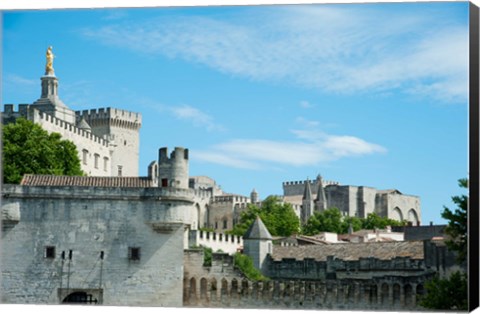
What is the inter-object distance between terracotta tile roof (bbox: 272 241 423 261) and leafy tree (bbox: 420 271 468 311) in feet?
33.5

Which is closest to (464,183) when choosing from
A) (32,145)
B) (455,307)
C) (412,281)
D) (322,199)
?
(455,307)

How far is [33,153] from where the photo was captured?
4078 centimetres

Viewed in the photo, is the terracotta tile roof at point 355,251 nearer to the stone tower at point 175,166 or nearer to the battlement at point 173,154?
the stone tower at point 175,166

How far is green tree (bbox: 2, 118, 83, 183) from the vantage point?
3950 centimetres

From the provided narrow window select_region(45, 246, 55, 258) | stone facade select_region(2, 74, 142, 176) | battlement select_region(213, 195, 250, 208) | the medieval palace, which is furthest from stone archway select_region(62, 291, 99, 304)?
battlement select_region(213, 195, 250, 208)

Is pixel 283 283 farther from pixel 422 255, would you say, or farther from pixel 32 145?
pixel 32 145

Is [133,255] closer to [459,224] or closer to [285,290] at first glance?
[285,290]

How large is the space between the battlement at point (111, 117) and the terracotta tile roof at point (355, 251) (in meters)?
24.9

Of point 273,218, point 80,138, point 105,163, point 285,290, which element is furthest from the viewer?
point 273,218

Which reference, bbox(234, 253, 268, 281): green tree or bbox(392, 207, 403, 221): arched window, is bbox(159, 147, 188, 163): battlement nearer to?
bbox(234, 253, 268, 281): green tree

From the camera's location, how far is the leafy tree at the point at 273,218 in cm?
6506

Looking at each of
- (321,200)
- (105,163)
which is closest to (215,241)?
(105,163)

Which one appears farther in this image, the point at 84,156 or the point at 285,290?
the point at 84,156

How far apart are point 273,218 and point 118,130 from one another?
438 inches
